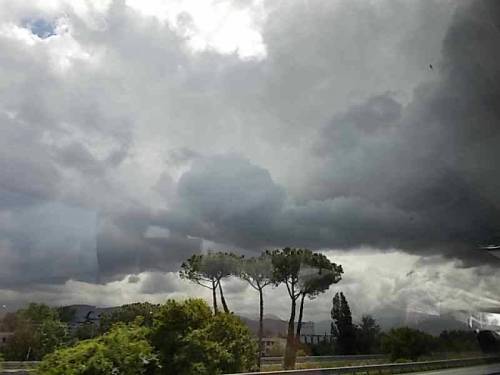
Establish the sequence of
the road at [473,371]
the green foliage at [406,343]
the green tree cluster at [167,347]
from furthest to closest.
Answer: the road at [473,371] < the green foliage at [406,343] < the green tree cluster at [167,347]

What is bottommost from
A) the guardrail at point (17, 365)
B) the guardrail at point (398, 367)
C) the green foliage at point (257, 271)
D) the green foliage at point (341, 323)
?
the guardrail at point (17, 365)

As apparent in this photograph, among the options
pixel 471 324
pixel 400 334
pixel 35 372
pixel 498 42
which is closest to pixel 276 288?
pixel 400 334

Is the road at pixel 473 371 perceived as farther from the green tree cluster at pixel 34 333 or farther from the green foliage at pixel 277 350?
the green tree cluster at pixel 34 333

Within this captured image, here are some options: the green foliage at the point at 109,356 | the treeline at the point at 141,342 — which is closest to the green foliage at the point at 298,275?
the treeline at the point at 141,342

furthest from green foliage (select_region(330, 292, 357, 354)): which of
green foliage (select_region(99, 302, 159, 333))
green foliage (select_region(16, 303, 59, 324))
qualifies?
green foliage (select_region(16, 303, 59, 324))

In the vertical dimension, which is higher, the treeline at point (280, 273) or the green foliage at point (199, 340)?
the treeline at point (280, 273)

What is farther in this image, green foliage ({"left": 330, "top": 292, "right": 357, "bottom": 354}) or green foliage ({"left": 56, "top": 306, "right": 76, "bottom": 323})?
green foliage ({"left": 330, "top": 292, "right": 357, "bottom": 354})

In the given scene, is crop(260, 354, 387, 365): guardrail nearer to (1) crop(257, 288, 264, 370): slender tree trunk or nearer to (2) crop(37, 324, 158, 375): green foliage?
(1) crop(257, 288, 264, 370): slender tree trunk

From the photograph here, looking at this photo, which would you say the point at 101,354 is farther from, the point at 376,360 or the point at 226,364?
the point at 376,360
